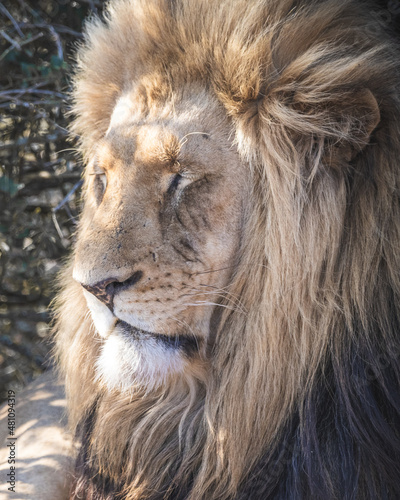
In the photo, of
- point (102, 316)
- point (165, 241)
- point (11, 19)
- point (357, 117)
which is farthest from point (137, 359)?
point (11, 19)

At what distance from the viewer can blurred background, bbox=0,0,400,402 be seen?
121 inches

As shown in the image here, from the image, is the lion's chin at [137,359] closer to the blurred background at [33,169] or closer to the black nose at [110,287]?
the black nose at [110,287]

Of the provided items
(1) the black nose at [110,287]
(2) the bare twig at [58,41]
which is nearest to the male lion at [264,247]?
(1) the black nose at [110,287]

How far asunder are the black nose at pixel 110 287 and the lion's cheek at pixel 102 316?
0.17 feet

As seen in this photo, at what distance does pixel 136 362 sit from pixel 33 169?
1.88m

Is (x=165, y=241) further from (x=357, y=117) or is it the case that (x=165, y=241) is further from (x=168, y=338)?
(x=357, y=117)

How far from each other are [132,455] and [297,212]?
930 mm

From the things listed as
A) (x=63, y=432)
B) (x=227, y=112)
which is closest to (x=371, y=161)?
(x=227, y=112)

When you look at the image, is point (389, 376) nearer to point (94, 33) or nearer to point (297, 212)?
point (297, 212)

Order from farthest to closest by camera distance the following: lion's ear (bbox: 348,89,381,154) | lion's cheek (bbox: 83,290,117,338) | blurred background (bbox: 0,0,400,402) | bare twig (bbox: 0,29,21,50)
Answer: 1. blurred background (bbox: 0,0,400,402)
2. bare twig (bbox: 0,29,21,50)
3. lion's cheek (bbox: 83,290,117,338)
4. lion's ear (bbox: 348,89,381,154)

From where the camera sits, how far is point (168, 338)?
5.76ft

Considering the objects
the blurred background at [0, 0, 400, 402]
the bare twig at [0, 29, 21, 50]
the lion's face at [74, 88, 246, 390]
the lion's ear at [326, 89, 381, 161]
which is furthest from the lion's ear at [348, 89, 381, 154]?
the bare twig at [0, 29, 21, 50]

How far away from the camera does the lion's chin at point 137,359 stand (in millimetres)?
1726

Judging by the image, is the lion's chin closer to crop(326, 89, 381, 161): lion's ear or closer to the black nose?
the black nose
